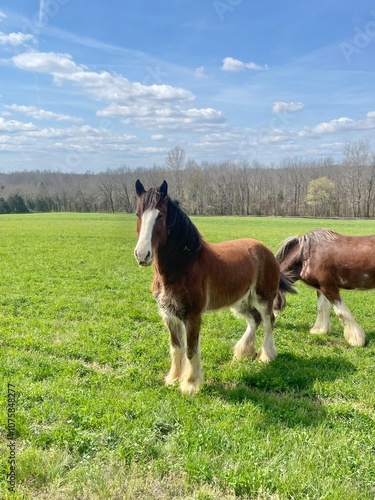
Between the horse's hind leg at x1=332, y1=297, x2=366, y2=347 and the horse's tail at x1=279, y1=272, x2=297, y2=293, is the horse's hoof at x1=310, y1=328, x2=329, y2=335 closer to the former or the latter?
the horse's hind leg at x1=332, y1=297, x2=366, y2=347

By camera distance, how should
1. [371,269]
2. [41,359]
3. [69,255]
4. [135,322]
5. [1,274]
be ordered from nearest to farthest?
[41,359] < [371,269] < [135,322] < [1,274] < [69,255]

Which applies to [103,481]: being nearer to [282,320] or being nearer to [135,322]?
[135,322]

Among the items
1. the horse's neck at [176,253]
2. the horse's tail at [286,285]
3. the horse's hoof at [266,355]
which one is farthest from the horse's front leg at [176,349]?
the horse's tail at [286,285]

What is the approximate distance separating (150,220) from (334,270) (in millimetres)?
4845

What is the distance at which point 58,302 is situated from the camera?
9789mm

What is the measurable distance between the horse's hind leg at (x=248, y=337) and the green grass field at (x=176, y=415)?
0.88 feet

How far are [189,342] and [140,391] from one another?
35.9 inches

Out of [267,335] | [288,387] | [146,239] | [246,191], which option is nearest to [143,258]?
[146,239]

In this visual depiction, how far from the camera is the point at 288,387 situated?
211 inches

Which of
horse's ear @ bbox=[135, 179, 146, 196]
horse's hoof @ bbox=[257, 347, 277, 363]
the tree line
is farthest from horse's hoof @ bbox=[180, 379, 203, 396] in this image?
the tree line

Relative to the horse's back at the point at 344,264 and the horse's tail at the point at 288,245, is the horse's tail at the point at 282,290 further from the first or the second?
the horse's tail at the point at 288,245

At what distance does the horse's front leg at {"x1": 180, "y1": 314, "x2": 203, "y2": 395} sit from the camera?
202 inches

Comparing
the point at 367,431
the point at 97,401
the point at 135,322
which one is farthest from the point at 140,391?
the point at 135,322

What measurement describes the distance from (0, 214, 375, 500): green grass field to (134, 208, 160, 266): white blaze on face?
182 cm
